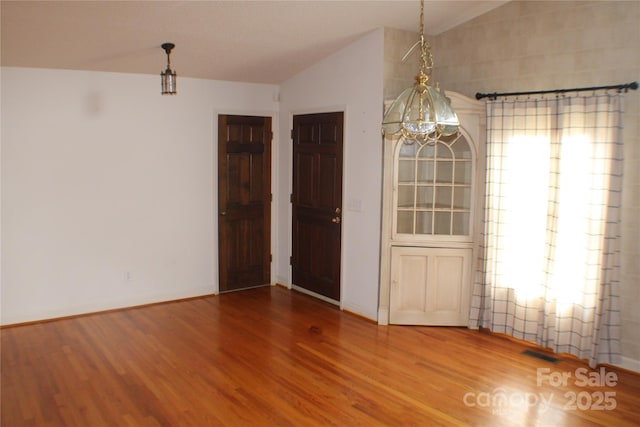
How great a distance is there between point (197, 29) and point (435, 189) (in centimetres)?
252

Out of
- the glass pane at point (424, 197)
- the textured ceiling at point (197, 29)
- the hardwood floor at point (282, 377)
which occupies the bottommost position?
the hardwood floor at point (282, 377)

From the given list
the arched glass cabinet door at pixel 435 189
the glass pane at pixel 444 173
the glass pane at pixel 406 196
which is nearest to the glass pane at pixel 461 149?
the arched glass cabinet door at pixel 435 189

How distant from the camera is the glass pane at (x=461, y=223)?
504 cm

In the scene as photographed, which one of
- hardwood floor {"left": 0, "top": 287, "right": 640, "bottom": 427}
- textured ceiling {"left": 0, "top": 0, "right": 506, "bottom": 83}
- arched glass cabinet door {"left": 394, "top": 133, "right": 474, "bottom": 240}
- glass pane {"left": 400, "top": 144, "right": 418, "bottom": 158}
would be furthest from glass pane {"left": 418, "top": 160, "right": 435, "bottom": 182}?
hardwood floor {"left": 0, "top": 287, "right": 640, "bottom": 427}

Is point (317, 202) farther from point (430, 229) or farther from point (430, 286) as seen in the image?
point (430, 286)

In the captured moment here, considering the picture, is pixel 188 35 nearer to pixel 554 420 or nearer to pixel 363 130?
pixel 363 130

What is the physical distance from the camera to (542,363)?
430 centimetres

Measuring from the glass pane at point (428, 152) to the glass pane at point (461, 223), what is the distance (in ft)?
1.92

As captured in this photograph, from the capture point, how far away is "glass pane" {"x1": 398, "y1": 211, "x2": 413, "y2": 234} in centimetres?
513

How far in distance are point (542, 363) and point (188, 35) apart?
3917mm

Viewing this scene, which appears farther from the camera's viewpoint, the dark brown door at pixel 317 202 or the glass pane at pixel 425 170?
the dark brown door at pixel 317 202

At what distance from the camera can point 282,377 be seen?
3.98 meters

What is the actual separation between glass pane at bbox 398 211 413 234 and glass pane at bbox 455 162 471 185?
56 cm

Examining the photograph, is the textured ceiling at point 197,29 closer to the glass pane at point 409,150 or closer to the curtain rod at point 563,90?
the curtain rod at point 563,90
